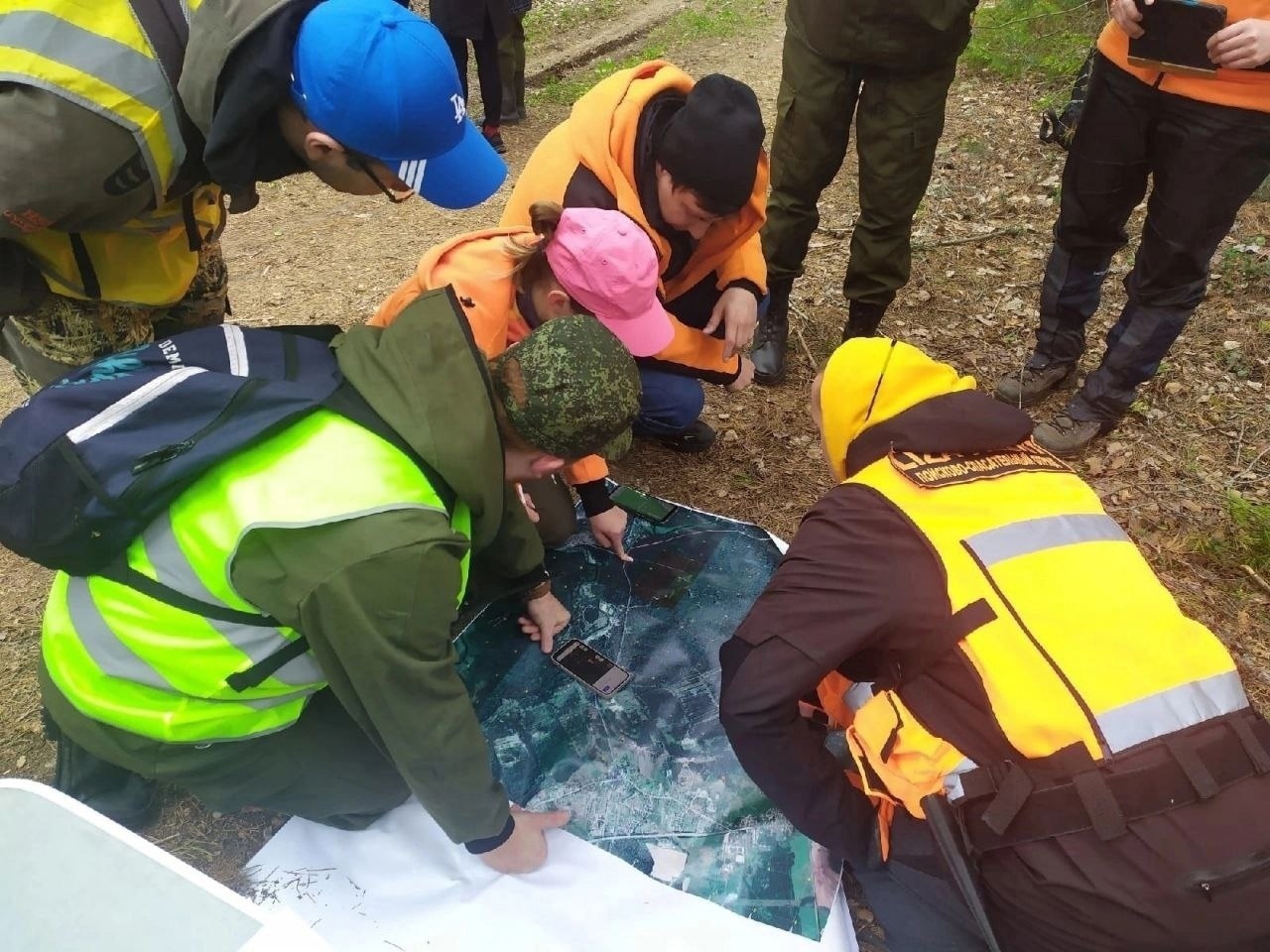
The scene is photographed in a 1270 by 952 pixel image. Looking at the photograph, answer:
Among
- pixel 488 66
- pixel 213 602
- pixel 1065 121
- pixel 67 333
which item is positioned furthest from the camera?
pixel 488 66

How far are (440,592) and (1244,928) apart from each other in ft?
4.29

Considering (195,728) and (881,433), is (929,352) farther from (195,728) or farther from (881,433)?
(195,728)

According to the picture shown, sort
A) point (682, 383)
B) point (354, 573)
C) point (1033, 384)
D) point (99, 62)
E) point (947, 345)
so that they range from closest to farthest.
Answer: point (354, 573) < point (99, 62) < point (682, 383) < point (1033, 384) < point (947, 345)

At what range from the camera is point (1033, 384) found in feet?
10.7

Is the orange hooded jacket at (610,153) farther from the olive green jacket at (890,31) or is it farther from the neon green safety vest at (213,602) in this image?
the neon green safety vest at (213,602)

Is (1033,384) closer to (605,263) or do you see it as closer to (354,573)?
(605,263)

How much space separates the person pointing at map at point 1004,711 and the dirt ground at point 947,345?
123cm

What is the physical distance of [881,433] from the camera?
1729mm

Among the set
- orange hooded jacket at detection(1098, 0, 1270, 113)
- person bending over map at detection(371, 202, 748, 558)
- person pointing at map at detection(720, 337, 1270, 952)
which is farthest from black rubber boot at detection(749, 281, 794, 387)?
person pointing at map at detection(720, 337, 1270, 952)

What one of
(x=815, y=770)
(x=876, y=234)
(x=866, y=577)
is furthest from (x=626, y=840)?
(x=876, y=234)

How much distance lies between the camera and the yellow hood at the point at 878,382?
1.76m

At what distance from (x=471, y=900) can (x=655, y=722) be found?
58 cm

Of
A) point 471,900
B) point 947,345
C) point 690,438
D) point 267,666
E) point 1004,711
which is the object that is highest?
point 1004,711

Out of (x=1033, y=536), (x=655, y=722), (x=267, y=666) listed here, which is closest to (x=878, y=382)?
(x=1033, y=536)
